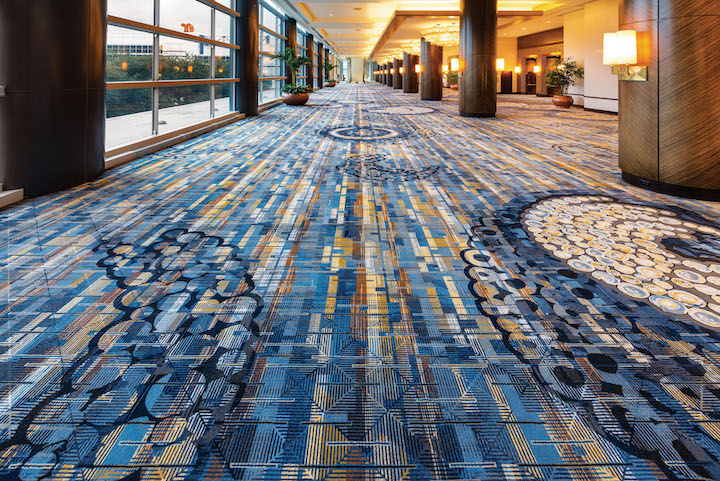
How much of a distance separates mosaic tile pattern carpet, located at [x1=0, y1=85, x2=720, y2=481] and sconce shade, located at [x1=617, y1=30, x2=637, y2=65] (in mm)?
1418

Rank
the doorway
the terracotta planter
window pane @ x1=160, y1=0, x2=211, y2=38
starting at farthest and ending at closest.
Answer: the doorway → the terracotta planter → window pane @ x1=160, y1=0, x2=211, y2=38

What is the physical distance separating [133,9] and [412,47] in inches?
971

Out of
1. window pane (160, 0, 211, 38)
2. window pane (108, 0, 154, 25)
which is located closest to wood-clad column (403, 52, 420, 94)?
window pane (160, 0, 211, 38)

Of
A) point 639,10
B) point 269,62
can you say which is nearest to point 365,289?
point 639,10

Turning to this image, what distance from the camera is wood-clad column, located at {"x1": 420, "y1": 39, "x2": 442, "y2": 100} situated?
1944 cm

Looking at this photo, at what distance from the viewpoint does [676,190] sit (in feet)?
13.9

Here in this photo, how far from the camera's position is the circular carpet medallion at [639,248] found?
2.27m

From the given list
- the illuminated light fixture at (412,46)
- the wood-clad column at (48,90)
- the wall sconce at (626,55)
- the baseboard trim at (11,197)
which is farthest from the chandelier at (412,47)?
the baseboard trim at (11,197)

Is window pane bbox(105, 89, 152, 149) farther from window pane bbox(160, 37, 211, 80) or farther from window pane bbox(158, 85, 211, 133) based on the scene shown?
window pane bbox(160, 37, 211, 80)

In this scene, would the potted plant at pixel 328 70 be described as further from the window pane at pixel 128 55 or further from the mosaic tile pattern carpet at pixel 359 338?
the mosaic tile pattern carpet at pixel 359 338

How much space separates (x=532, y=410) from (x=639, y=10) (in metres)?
4.60

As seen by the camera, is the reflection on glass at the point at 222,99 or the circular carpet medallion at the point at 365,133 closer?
the circular carpet medallion at the point at 365,133

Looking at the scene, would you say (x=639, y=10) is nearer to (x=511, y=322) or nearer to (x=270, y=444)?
(x=511, y=322)

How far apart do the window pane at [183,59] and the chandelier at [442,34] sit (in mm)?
11524
